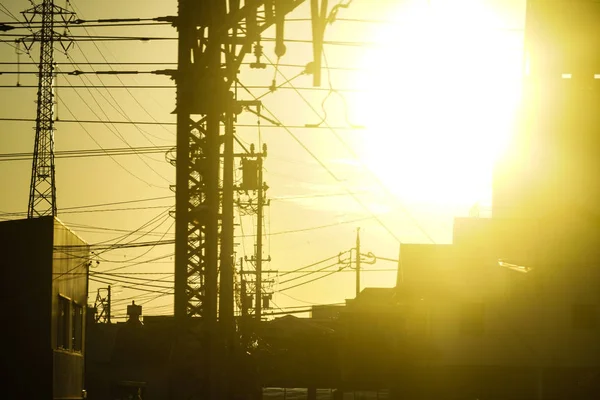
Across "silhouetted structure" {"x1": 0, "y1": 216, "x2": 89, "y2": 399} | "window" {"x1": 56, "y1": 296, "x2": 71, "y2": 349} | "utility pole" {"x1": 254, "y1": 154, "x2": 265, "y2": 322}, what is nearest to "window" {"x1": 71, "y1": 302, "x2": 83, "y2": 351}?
"window" {"x1": 56, "y1": 296, "x2": 71, "y2": 349}

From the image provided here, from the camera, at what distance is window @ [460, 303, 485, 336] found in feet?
123

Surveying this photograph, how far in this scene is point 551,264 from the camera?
34.1 meters

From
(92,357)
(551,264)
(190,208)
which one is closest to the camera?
(190,208)

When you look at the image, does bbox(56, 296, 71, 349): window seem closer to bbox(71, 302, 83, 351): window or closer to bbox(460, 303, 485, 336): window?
bbox(71, 302, 83, 351): window

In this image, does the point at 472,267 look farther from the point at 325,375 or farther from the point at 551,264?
the point at 325,375

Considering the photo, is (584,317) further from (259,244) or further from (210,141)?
(210,141)

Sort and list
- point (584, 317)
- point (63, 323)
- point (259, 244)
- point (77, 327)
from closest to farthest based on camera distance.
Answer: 1. point (63, 323)
2. point (77, 327)
3. point (584, 317)
4. point (259, 244)

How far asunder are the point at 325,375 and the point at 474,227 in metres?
10.3

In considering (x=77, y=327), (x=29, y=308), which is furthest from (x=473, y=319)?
(x=29, y=308)

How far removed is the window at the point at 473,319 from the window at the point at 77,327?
15460 millimetres

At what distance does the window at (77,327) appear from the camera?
1058 inches

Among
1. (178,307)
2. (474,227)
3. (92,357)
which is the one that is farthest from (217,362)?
(92,357)

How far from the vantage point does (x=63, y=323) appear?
23.3 meters

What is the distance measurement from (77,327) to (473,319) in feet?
53.9
